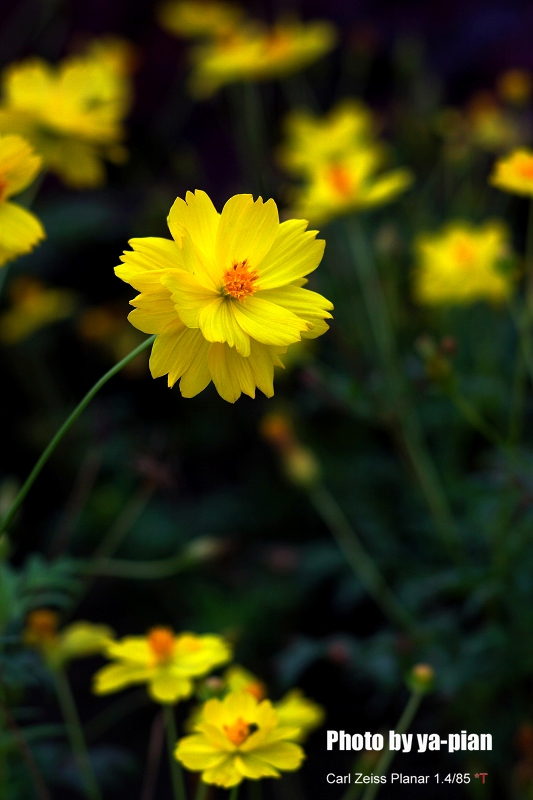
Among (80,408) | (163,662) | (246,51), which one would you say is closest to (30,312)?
(246,51)

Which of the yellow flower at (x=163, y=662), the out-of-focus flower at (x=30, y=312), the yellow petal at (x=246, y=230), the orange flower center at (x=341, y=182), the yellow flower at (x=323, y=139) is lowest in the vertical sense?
Answer: the yellow flower at (x=163, y=662)

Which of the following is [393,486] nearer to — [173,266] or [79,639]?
[79,639]

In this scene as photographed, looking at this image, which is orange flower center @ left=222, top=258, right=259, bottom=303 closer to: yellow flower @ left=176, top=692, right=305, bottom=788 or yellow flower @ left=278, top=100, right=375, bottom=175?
yellow flower @ left=176, top=692, right=305, bottom=788

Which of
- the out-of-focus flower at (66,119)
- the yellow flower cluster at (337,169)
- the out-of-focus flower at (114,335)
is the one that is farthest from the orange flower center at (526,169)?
the out-of-focus flower at (114,335)

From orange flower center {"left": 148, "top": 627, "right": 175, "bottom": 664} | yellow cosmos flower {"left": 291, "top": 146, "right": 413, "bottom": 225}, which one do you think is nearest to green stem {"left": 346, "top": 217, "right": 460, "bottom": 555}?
yellow cosmos flower {"left": 291, "top": 146, "right": 413, "bottom": 225}

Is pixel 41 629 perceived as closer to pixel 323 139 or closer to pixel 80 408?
pixel 80 408

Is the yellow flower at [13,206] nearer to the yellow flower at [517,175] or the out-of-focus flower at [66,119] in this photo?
the out-of-focus flower at [66,119]
